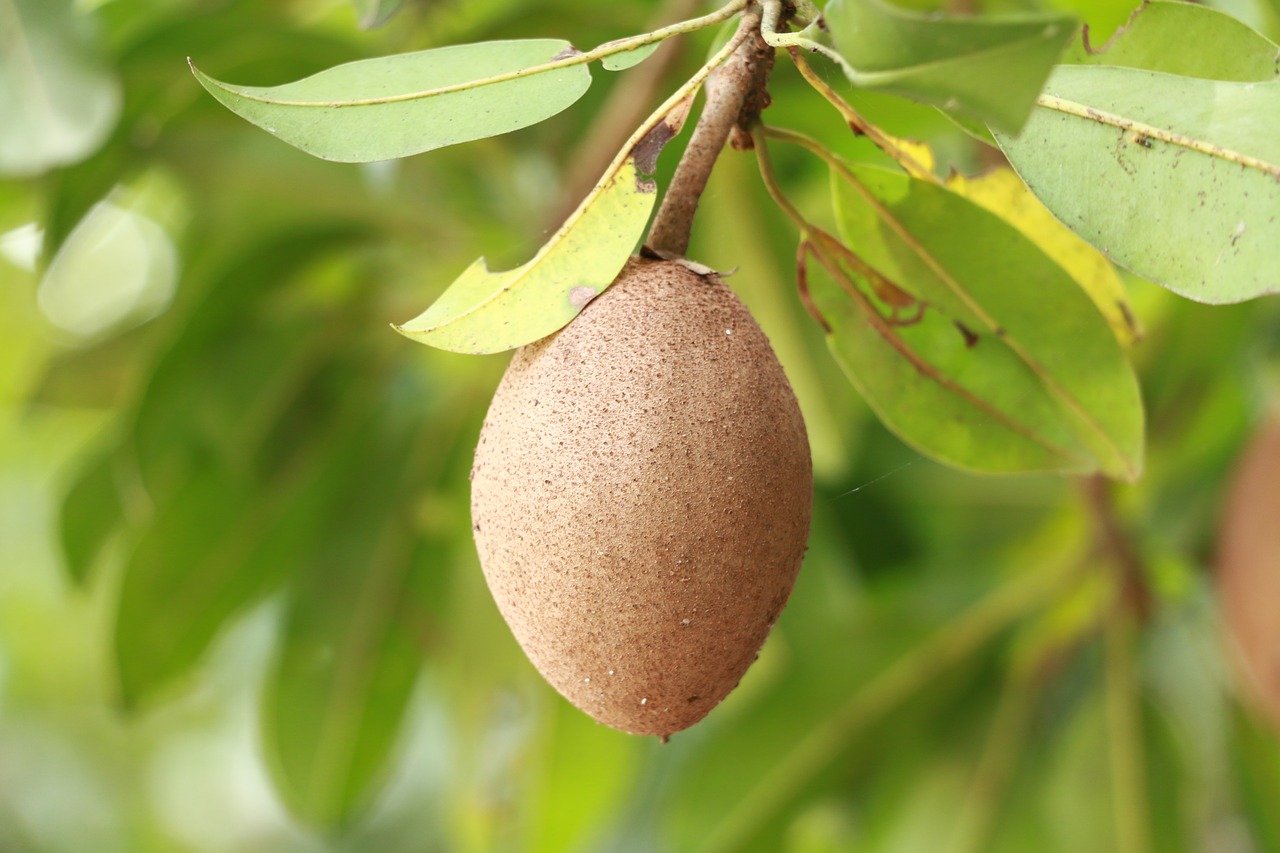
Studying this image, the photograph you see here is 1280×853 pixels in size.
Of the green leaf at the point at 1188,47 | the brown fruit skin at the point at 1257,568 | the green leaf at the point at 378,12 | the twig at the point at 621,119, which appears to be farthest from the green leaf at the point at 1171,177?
the brown fruit skin at the point at 1257,568

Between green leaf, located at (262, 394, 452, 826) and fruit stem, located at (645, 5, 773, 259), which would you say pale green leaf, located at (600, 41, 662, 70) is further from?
green leaf, located at (262, 394, 452, 826)

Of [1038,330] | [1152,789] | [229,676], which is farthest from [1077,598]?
[229,676]

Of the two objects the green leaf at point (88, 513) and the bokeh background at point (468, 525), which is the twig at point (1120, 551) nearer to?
the bokeh background at point (468, 525)

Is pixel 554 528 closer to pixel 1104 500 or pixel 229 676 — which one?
pixel 1104 500

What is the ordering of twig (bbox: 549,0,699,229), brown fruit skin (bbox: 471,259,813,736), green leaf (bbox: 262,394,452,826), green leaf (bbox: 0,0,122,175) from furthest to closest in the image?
green leaf (bbox: 262,394,452,826) → twig (bbox: 549,0,699,229) → green leaf (bbox: 0,0,122,175) → brown fruit skin (bbox: 471,259,813,736)

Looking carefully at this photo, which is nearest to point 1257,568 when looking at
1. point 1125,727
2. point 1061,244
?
point 1125,727

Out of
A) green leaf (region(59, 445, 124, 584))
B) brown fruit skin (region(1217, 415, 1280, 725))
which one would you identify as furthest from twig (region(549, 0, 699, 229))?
brown fruit skin (region(1217, 415, 1280, 725))
